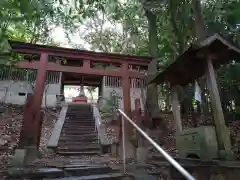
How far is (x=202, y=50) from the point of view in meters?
5.34

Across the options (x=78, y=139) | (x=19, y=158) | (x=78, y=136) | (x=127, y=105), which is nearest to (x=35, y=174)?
(x=19, y=158)

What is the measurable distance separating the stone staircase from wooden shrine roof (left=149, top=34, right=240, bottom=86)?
4.50 metres

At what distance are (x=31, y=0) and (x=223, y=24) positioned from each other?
411 inches

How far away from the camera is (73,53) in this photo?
7902mm

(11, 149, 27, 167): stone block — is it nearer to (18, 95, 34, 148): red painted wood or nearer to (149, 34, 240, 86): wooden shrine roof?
(18, 95, 34, 148): red painted wood

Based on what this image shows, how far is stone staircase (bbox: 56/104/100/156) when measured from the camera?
362 inches

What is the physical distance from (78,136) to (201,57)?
7.30 meters

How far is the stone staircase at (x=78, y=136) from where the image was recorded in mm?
9195

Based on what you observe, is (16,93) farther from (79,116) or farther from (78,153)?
(78,153)

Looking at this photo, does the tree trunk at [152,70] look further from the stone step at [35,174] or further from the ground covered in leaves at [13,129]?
the stone step at [35,174]

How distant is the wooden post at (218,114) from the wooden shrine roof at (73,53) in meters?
3.28

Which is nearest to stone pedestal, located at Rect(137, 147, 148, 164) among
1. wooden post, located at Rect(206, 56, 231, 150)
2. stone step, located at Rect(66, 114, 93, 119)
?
wooden post, located at Rect(206, 56, 231, 150)

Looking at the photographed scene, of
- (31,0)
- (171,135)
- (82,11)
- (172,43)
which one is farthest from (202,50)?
(172,43)

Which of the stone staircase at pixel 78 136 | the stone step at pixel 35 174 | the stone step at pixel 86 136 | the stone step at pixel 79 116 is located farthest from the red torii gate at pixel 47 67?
the stone step at pixel 79 116
